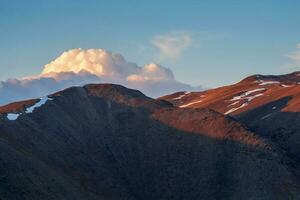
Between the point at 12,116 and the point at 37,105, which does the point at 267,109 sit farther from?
the point at 12,116

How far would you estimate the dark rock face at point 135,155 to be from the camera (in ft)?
254

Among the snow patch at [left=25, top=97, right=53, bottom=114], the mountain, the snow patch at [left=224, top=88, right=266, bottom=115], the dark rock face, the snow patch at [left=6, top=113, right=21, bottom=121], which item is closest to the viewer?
the dark rock face

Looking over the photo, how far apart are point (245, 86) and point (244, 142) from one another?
95.1 m

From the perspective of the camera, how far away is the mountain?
350 feet

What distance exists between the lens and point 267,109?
438 ft

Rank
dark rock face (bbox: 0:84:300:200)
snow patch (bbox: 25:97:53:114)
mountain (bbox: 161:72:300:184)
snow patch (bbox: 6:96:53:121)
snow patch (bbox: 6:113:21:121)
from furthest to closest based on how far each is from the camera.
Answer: mountain (bbox: 161:72:300:184) → snow patch (bbox: 25:97:53:114) → snow patch (bbox: 6:96:53:121) → snow patch (bbox: 6:113:21:121) → dark rock face (bbox: 0:84:300:200)

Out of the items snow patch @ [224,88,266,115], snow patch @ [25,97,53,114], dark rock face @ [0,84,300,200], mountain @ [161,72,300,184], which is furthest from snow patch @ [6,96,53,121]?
snow patch @ [224,88,266,115]

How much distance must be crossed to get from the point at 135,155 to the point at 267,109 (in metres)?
50.0

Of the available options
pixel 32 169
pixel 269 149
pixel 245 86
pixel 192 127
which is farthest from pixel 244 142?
pixel 245 86

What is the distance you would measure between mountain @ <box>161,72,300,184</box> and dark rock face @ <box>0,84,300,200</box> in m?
6.73

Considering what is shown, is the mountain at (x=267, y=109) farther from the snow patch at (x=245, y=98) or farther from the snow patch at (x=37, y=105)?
the snow patch at (x=37, y=105)

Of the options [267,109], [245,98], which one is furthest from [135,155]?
[245,98]

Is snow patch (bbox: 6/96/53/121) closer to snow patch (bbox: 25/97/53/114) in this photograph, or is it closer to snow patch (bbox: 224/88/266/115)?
snow patch (bbox: 25/97/53/114)

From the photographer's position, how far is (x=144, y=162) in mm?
95062
